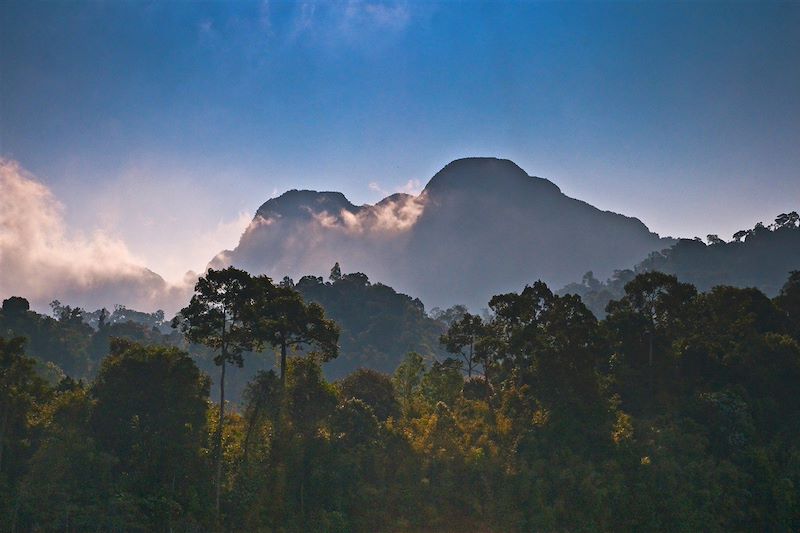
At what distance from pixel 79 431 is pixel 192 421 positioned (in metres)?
4.73

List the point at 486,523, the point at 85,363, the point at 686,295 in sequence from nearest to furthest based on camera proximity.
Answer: the point at 486,523
the point at 686,295
the point at 85,363

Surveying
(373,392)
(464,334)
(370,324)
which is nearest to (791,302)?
(464,334)

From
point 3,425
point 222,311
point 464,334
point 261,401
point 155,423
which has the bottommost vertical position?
point 155,423

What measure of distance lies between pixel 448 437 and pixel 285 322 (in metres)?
10.4

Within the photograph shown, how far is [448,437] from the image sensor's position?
111 ft

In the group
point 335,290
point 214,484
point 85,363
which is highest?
point 335,290

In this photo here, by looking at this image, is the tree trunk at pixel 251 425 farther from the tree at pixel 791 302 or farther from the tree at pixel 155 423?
the tree at pixel 791 302

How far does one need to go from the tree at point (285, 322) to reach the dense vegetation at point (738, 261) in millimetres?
122470

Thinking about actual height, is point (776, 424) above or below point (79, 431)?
below

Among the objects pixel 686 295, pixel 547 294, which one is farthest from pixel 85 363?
pixel 686 295

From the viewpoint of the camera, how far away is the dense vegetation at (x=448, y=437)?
93.9ft

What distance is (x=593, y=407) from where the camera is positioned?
32.1 m

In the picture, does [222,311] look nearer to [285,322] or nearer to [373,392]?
[285,322]

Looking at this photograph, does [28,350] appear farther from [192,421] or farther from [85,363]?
[192,421]
